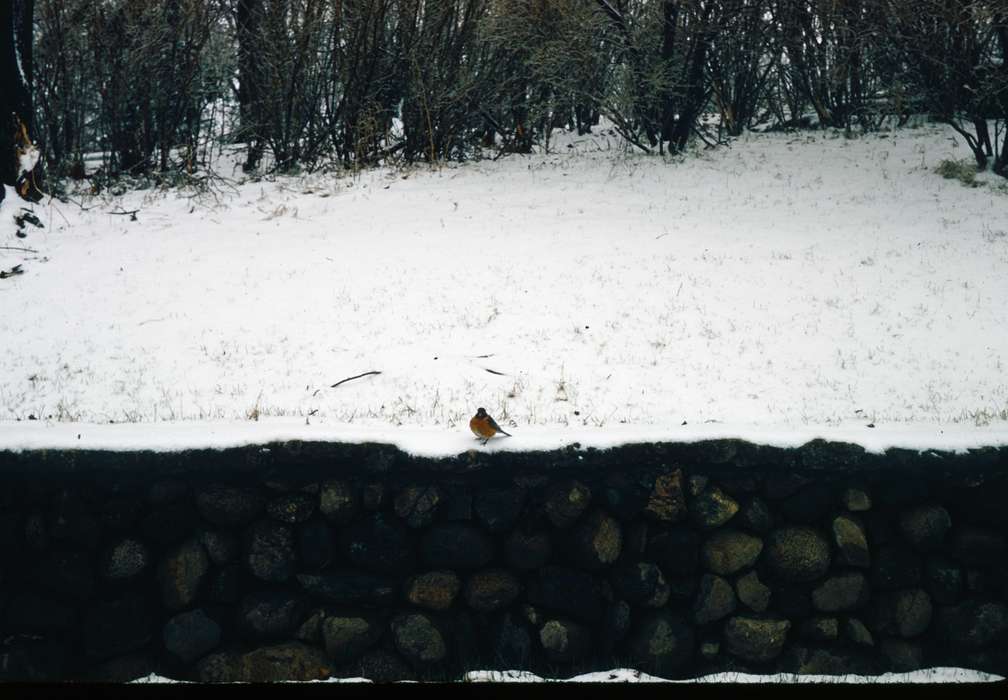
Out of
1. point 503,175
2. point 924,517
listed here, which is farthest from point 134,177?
point 924,517

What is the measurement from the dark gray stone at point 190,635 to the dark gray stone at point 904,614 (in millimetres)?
3609

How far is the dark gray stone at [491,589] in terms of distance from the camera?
4566 millimetres

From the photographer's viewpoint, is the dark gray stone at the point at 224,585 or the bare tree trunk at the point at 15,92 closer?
the dark gray stone at the point at 224,585

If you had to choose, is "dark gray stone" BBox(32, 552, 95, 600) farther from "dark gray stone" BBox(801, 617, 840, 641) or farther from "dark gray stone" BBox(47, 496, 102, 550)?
"dark gray stone" BBox(801, 617, 840, 641)

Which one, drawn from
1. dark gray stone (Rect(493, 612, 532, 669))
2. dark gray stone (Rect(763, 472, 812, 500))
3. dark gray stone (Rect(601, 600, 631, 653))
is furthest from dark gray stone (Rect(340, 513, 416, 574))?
dark gray stone (Rect(763, 472, 812, 500))

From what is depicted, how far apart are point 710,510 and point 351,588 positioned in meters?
2.00

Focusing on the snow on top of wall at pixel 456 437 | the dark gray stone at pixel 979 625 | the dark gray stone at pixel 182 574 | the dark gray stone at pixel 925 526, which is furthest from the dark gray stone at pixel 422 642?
the dark gray stone at pixel 979 625

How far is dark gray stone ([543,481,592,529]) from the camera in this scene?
15.0 feet

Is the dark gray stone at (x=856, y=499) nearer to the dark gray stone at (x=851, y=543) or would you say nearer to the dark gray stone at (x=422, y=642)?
the dark gray stone at (x=851, y=543)

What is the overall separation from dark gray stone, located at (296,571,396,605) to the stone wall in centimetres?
1

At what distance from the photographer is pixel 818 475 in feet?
15.2

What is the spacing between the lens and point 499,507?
15.1 feet

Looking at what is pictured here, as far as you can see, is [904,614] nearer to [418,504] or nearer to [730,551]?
[730,551]

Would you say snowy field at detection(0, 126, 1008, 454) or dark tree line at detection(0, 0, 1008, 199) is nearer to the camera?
snowy field at detection(0, 126, 1008, 454)
